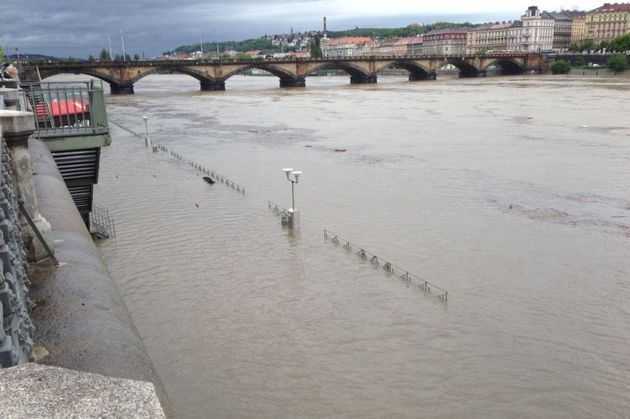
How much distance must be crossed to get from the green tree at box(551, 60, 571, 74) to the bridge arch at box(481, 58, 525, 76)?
17.0 ft

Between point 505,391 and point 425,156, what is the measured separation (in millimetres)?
18651

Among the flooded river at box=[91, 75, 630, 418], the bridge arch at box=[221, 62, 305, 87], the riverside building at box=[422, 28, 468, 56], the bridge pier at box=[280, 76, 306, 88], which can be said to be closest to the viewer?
the flooded river at box=[91, 75, 630, 418]

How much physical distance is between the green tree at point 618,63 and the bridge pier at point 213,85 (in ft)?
192

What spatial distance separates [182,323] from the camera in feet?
30.4

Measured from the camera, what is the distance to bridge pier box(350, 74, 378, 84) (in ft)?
282

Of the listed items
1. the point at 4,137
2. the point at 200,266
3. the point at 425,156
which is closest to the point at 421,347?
the point at 200,266

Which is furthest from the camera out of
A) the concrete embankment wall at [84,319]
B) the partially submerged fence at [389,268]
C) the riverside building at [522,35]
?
the riverside building at [522,35]

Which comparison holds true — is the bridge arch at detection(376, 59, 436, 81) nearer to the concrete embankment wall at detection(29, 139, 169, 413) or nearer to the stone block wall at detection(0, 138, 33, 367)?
the concrete embankment wall at detection(29, 139, 169, 413)

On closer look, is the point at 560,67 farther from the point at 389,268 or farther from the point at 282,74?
the point at 389,268

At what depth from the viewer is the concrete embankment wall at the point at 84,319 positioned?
3.42 meters

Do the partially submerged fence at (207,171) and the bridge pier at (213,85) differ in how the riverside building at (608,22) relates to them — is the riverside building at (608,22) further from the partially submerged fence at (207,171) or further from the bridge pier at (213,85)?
the partially submerged fence at (207,171)

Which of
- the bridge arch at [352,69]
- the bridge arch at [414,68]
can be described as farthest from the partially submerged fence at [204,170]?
the bridge arch at [414,68]

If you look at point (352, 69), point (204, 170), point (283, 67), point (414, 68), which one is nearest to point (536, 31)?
point (414, 68)

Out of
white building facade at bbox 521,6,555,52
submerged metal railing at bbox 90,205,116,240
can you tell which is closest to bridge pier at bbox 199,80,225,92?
submerged metal railing at bbox 90,205,116,240
